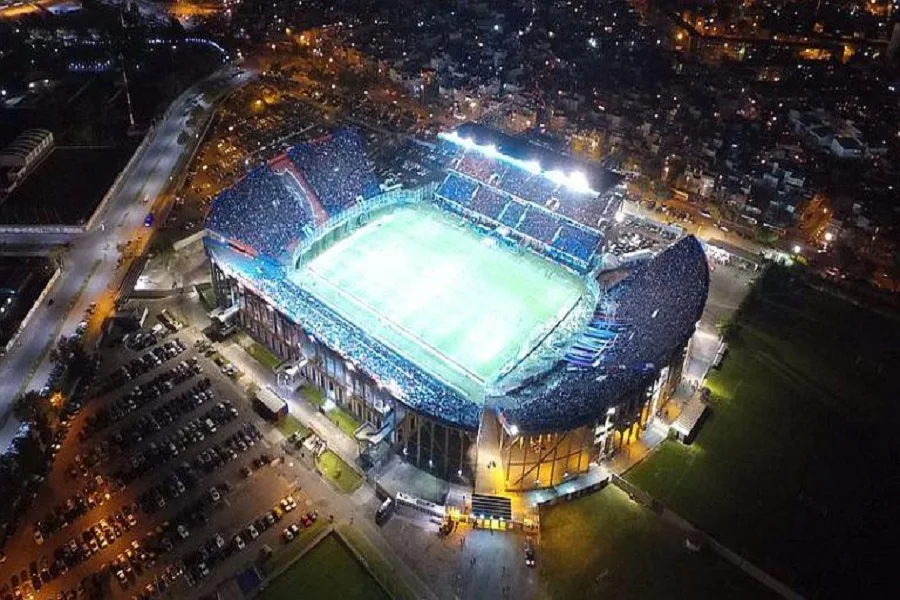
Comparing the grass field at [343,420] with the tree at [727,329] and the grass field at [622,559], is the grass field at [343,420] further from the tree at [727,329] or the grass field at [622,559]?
the tree at [727,329]

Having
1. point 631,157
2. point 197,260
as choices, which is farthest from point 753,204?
point 197,260

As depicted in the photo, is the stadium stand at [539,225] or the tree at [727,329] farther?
the stadium stand at [539,225]

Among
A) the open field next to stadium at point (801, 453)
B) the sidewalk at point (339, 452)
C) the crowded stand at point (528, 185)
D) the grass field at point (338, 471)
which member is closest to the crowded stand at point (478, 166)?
the crowded stand at point (528, 185)

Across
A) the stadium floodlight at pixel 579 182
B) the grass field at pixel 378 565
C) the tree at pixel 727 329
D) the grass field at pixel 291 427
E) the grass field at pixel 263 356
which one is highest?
the stadium floodlight at pixel 579 182

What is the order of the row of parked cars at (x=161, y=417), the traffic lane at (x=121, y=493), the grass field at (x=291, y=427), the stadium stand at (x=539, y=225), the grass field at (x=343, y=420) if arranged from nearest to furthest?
the traffic lane at (x=121, y=493), the row of parked cars at (x=161, y=417), the grass field at (x=291, y=427), the grass field at (x=343, y=420), the stadium stand at (x=539, y=225)

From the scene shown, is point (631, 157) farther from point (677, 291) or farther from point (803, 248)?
point (677, 291)
